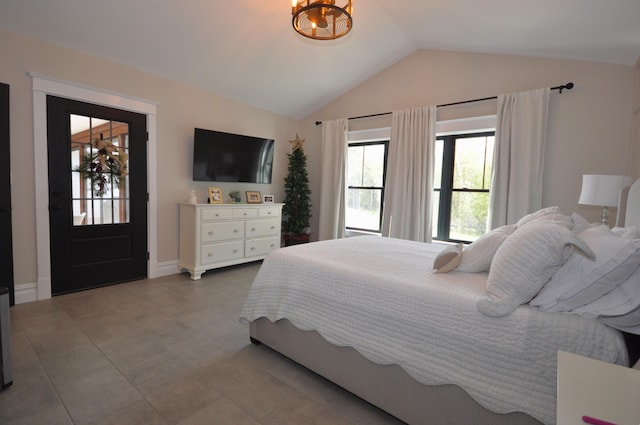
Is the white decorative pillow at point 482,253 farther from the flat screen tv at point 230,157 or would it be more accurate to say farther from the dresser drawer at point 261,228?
the flat screen tv at point 230,157

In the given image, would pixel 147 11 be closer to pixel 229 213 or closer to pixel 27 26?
pixel 27 26

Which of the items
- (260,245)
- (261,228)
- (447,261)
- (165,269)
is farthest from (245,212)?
(447,261)

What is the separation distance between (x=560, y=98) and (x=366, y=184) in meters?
2.69

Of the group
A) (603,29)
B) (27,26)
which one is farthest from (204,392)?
(603,29)

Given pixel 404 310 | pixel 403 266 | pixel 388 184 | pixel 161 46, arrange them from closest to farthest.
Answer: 1. pixel 404 310
2. pixel 403 266
3. pixel 161 46
4. pixel 388 184

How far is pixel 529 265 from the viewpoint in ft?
4.23

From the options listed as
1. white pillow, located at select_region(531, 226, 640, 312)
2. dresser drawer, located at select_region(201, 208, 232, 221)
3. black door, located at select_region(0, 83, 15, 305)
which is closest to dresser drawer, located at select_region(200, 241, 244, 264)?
dresser drawer, located at select_region(201, 208, 232, 221)

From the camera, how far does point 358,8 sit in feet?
11.1

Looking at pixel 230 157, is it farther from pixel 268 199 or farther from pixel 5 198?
pixel 5 198

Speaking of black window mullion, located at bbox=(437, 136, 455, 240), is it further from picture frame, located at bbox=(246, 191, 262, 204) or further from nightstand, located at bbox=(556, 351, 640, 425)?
nightstand, located at bbox=(556, 351, 640, 425)

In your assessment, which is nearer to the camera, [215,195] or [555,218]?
[555,218]

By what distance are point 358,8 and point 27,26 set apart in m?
3.20

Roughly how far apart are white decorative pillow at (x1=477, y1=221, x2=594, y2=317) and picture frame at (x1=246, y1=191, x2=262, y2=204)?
3900 mm

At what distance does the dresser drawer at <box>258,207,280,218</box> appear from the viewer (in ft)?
15.2
